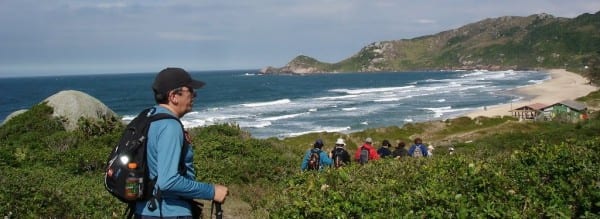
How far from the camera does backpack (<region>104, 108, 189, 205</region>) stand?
9.87 feet

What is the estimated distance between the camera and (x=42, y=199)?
22.4ft

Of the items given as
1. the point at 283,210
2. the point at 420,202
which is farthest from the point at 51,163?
the point at 420,202

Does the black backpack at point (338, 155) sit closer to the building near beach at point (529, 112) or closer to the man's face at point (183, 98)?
the man's face at point (183, 98)

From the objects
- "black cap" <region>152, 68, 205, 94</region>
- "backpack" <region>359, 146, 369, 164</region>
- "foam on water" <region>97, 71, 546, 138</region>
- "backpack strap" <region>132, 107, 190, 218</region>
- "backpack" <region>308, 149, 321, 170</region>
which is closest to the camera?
"backpack strap" <region>132, 107, 190, 218</region>

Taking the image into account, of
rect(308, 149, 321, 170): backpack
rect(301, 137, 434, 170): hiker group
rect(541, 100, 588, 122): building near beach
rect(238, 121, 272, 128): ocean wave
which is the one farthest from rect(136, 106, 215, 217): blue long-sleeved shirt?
rect(238, 121, 272, 128): ocean wave

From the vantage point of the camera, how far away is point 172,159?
3.06 meters

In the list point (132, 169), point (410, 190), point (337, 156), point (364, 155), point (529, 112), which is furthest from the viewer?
point (529, 112)

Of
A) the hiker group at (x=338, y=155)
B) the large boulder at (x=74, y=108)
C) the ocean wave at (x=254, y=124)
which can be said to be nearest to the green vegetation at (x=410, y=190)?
the hiker group at (x=338, y=155)

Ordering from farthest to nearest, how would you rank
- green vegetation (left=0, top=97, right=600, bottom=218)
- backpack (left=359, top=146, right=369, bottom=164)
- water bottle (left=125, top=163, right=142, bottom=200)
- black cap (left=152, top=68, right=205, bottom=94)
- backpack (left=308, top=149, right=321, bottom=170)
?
backpack (left=359, top=146, right=369, bottom=164)
backpack (left=308, top=149, right=321, bottom=170)
green vegetation (left=0, top=97, right=600, bottom=218)
black cap (left=152, top=68, right=205, bottom=94)
water bottle (left=125, top=163, right=142, bottom=200)

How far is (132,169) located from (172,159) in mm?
216

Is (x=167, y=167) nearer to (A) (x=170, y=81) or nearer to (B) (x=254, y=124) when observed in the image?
(A) (x=170, y=81)

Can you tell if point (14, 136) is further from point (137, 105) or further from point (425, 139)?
point (137, 105)

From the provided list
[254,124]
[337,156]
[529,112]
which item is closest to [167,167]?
[337,156]

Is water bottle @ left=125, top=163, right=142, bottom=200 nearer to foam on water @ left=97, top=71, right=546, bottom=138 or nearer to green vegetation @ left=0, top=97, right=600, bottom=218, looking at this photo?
green vegetation @ left=0, top=97, right=600, bottom=218
